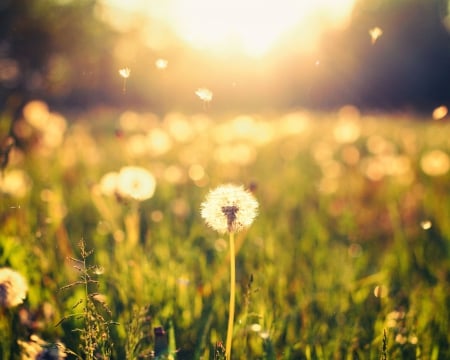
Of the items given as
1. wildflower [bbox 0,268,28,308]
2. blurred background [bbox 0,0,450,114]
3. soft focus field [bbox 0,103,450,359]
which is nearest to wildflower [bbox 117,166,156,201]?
soft focus field [bbox 0,103,450,359]

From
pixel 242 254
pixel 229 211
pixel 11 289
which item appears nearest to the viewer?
pixel 229 211

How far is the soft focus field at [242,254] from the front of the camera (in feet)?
4.87

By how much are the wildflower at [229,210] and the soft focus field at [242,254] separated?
0.17 metres

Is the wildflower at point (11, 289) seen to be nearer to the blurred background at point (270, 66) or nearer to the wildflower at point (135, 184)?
the wildflower at point (135, 184)

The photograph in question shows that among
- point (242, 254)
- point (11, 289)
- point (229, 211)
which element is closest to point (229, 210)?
point (229, 211)

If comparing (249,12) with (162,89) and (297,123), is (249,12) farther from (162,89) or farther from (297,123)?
(162,89)

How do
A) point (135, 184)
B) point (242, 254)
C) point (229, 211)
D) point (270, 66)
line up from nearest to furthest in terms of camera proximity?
point (229, 211)
point (135, 184)
point (242, 254)
point (270, 66)

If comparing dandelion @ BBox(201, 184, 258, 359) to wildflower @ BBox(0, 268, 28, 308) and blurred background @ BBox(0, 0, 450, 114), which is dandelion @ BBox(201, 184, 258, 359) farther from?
blurred background @ BBox(0, 0, 450, 114)

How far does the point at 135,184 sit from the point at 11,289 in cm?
89

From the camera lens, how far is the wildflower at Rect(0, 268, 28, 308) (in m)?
1.31

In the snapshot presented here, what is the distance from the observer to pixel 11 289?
1.34 metres

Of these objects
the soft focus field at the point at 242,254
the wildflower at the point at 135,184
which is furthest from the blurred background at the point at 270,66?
the wildflower at the point at 135,184

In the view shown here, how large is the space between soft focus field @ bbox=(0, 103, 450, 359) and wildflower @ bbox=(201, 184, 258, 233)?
0.17 metres

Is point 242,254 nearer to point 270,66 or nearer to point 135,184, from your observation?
point 135,184
